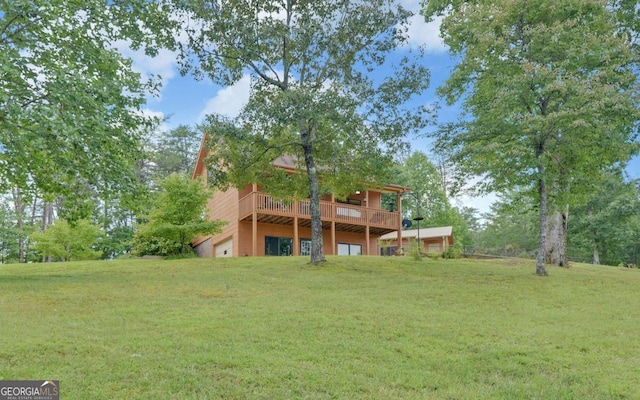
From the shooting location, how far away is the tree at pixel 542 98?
1383cm

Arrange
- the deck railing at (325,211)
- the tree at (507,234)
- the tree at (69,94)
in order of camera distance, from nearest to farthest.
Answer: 1. the tree at (69,94)
2. the deck railing at (325,211)
3. the tree at (507,234)

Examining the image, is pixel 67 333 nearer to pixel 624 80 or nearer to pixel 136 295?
pixel 136 295

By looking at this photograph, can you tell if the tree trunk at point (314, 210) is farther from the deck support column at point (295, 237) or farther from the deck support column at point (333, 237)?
the deck support column at point (333, 237)

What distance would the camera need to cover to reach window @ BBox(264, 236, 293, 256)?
78.9 feet

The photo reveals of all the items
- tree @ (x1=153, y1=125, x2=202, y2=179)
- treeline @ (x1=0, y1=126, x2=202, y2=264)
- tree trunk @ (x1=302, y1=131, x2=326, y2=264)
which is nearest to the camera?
treeline @ (x1=0, y1=126, x2=202, y2=264)

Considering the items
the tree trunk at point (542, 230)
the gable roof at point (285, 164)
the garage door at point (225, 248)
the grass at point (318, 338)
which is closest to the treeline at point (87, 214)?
the gable roof at point (285, 164)

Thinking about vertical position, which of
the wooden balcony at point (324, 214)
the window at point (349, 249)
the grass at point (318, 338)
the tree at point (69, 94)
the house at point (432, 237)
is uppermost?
the tree at point (69, 94)

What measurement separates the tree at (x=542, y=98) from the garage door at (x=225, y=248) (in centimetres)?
1261

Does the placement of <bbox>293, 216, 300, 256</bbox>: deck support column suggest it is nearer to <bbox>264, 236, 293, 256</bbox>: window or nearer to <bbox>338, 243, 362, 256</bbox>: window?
<bbox>264, 236, 293, 256</bbox>: window

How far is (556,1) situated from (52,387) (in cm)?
1594

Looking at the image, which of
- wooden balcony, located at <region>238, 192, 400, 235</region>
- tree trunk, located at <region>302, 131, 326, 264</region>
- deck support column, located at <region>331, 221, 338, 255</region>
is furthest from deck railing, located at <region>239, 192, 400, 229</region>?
tree trunk, located at <region>302, 131, 326, 264</region>

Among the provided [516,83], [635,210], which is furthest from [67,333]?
[635,210]

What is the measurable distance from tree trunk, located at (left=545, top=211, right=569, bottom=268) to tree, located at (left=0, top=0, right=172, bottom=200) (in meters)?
15.7

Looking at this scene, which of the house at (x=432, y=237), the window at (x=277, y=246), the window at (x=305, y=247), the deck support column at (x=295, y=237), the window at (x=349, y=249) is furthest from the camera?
the house at (x=432, y=237)
